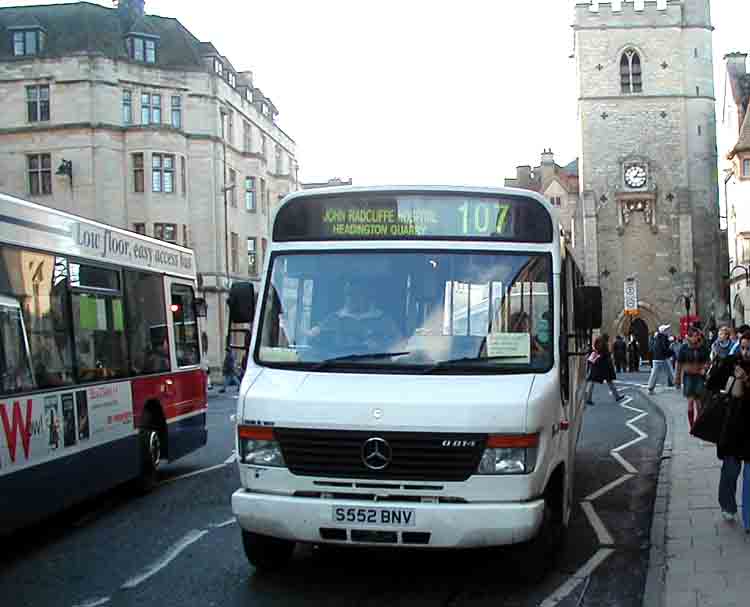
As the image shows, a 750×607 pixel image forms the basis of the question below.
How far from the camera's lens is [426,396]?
6387 mm

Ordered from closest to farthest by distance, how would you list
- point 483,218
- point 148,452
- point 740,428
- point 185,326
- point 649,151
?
1. point 483,218
2. point 740,428
3. point 148,452
4. point 185,326
5. point 649,151

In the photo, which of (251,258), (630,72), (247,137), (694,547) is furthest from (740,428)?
(630,72)

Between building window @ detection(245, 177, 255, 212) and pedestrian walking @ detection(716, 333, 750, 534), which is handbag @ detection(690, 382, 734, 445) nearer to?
pedestrian walking @ detection(716, 333, 750, 534)

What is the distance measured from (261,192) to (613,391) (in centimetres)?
3205

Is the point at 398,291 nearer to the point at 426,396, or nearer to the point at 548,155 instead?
the point at 426,396

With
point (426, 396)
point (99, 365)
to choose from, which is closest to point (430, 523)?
point (426, 396)

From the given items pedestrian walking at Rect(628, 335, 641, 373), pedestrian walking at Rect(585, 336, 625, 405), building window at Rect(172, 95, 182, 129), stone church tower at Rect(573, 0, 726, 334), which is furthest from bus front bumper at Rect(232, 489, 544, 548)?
stone church tower at Rect(573, 0, 726, 334)

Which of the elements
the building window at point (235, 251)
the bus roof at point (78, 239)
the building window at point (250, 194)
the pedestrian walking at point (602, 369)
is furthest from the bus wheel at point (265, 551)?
the building window at point (250, 194)

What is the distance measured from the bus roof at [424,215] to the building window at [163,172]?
129 ft

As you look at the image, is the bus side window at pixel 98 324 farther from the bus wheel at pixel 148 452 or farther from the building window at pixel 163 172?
the building window at pixel 163 172

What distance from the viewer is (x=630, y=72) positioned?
62500 millimetres

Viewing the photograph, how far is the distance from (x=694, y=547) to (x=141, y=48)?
142 ft

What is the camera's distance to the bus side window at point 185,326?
1249cm

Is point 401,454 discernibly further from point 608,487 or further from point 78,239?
point 608,487
